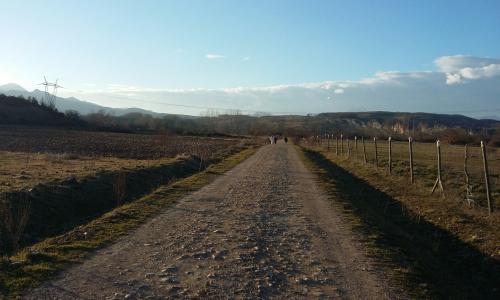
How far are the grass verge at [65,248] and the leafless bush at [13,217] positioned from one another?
0.71 m

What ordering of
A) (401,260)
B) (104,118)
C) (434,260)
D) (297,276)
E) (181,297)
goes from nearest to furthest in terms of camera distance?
(181,297) → (297,276) → (401,260) → (434,260) → (104,118)

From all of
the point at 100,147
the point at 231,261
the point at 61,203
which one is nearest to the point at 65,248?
the point at 231,261

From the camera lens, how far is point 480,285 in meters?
8.77

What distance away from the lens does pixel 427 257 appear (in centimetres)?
962

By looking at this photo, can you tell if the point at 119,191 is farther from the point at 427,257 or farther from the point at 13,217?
the point at 427,257

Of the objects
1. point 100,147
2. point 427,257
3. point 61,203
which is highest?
point 100,147

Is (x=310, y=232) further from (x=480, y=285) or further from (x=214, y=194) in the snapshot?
(x=214, y=194)

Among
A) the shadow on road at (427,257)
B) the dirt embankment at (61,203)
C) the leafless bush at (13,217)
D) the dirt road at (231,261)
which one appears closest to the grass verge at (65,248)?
the dirt road at (231,261)

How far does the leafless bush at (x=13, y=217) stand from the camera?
32.0ft

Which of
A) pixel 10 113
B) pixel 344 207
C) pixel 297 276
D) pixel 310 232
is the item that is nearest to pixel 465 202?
pixel 344 207

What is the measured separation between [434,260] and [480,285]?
41.5 inches

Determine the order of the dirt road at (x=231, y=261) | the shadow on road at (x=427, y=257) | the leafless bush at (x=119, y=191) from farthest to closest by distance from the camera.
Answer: the leafless bush at (x=119, y=191), the shadow on road at (x=427, y=257), the dirt road at (x=231, y=261)

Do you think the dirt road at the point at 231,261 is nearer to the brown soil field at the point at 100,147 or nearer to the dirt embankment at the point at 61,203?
the dirt embankment at the point at 61,203

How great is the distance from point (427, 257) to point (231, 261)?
4.28 m
